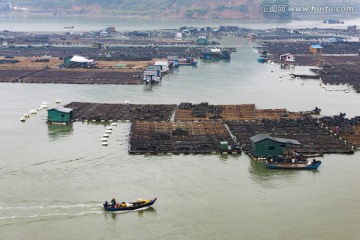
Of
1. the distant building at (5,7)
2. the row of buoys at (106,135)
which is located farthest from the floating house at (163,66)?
the distant building at (5,7)

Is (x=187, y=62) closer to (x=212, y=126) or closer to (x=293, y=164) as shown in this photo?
(x=212, y=126)

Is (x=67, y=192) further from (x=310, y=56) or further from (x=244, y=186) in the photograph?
(x=310, y=56)

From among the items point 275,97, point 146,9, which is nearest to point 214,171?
point 275,97

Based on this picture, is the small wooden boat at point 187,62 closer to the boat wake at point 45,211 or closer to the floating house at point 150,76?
the floating house at point 150,76

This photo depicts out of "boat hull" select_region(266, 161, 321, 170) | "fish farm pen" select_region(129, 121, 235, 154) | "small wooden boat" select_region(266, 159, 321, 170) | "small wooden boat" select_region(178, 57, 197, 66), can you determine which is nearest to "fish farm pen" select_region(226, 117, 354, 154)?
"fish farm pen" select_region(129, 121, 235, 154)

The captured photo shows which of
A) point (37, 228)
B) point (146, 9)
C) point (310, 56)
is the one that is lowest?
point (37, 228)

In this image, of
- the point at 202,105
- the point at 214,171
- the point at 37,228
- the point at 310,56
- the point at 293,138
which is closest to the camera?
the point at 37,228

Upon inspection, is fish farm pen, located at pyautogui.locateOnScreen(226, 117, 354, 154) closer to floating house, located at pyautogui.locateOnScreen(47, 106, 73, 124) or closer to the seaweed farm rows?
the seaweed farm rows
